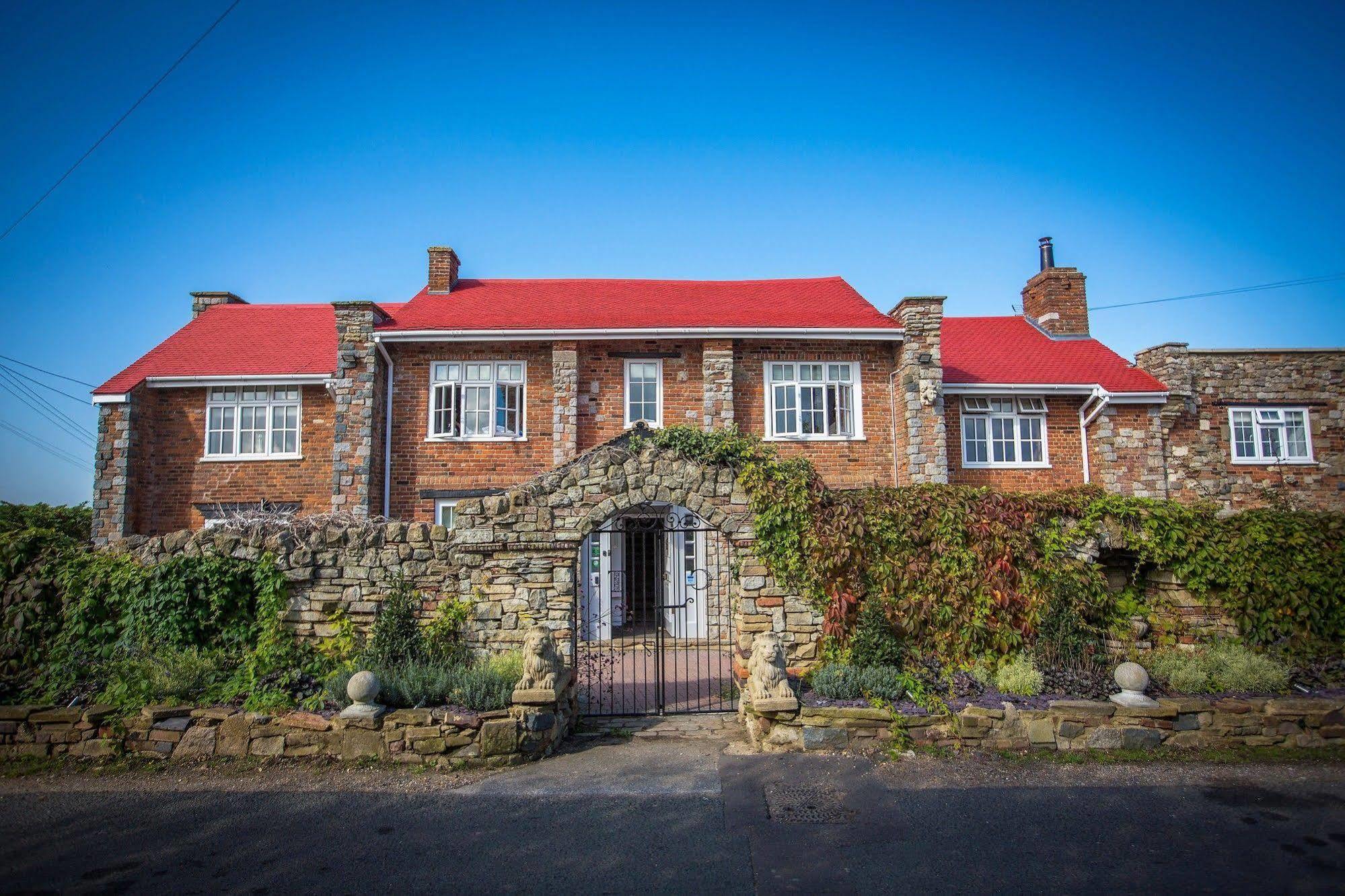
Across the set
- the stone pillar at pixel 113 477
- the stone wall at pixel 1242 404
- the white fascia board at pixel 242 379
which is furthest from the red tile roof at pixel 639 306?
the stone wall at pixel 1242 404

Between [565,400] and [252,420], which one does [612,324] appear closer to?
[565,400]

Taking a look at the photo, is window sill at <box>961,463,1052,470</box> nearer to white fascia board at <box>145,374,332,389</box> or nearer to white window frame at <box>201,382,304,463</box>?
white fascia board at <box>145,374,332,389</box>

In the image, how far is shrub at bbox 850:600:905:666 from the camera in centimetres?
791

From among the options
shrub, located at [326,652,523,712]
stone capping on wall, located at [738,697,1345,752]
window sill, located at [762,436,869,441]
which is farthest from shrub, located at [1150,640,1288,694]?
window sill, located at [762,436,869,441]

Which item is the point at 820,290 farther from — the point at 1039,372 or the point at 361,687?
the point at 361,687

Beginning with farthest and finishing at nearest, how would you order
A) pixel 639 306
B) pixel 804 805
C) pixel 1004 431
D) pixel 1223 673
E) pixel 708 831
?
pixel 639 306
pixel 1004 431
pixel 1223 673
pixel 804 805
pixel 708 831

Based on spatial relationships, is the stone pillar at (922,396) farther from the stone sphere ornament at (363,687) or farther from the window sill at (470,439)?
the stone sphere ornament at (363,687)

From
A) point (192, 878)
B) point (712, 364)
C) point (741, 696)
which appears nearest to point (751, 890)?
point (741, 696)

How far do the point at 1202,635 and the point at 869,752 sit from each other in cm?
475

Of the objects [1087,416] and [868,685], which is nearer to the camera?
[868,685]

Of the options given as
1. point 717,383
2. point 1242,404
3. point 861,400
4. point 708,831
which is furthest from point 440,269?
point 1242,404

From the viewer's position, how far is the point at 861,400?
48.7ft

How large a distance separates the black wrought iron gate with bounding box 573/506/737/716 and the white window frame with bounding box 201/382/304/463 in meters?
6.82

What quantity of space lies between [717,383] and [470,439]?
524 cm
